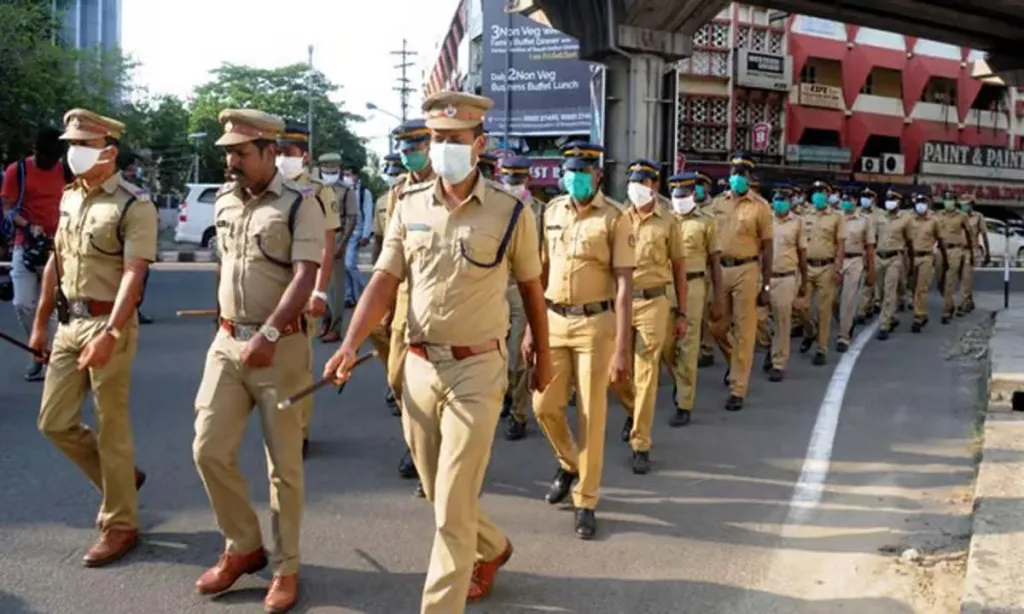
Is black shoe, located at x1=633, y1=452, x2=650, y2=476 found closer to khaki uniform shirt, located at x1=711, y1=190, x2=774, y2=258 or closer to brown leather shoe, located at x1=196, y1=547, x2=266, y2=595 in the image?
brown leather shoe, located at x1=196, y1=547, x2=266, y2=595

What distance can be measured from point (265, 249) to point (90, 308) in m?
0.97

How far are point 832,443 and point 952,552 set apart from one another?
2.30 meters

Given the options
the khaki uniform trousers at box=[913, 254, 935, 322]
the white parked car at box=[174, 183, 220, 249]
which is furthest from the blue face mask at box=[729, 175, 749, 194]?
the white parked car at box=[174, 183, 220, 249]

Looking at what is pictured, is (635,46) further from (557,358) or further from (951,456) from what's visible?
(557,358)

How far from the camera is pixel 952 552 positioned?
4914mm

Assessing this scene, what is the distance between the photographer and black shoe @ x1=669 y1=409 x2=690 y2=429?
7.79 m

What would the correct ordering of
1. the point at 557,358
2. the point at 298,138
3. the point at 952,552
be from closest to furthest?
1. the point at 952,552
2. the point at 557,358
3. the point at 298,138

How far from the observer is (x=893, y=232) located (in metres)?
13.9

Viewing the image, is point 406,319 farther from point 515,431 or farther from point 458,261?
point 515,431

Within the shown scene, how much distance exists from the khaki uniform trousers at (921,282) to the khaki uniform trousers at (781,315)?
4.37 meters

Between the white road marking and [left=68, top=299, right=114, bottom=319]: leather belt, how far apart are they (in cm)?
348

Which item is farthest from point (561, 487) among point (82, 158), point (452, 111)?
point (82, 158)

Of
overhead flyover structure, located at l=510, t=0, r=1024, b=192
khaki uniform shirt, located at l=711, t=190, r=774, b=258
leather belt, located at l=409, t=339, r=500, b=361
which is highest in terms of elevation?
overhead flyover structure, located at l=510, t=0, r=1024, b=192

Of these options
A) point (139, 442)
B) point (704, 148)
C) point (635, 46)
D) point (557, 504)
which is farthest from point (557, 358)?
point (704, 148)
